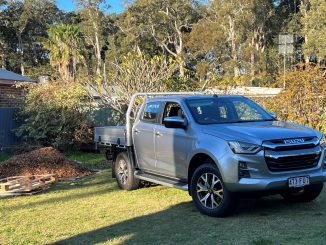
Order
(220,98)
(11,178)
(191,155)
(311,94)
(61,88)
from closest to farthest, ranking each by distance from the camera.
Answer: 1. (191,155)
2. (220,98)
3. (11,178)
4. (311,94)
5. (61,88)

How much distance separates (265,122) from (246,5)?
38.6m

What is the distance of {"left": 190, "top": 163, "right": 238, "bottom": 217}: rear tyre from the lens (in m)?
7.18

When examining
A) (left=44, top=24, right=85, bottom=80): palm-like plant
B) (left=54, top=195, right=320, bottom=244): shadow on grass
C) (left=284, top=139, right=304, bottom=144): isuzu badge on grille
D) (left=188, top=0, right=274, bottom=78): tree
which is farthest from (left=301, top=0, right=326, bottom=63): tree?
(left=284, top=139, right=304, bottom=144): isuzu badge on grille

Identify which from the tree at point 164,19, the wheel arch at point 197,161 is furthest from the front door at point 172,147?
the tree at point 164,19

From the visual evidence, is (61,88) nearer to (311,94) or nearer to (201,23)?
(311,94)

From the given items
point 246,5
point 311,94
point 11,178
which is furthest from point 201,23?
point 11,178

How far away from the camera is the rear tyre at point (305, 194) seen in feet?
26.2

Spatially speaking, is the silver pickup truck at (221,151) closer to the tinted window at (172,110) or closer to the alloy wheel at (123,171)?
the tinted window at (172,110)

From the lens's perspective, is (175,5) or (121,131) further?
(175,5)

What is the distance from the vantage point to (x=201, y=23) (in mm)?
46812

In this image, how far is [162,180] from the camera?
8.60 meters

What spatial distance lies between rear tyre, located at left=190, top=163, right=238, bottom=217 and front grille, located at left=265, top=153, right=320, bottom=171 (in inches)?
27.9

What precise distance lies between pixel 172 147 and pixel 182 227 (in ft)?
5.60

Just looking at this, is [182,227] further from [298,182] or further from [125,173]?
[125,173]
